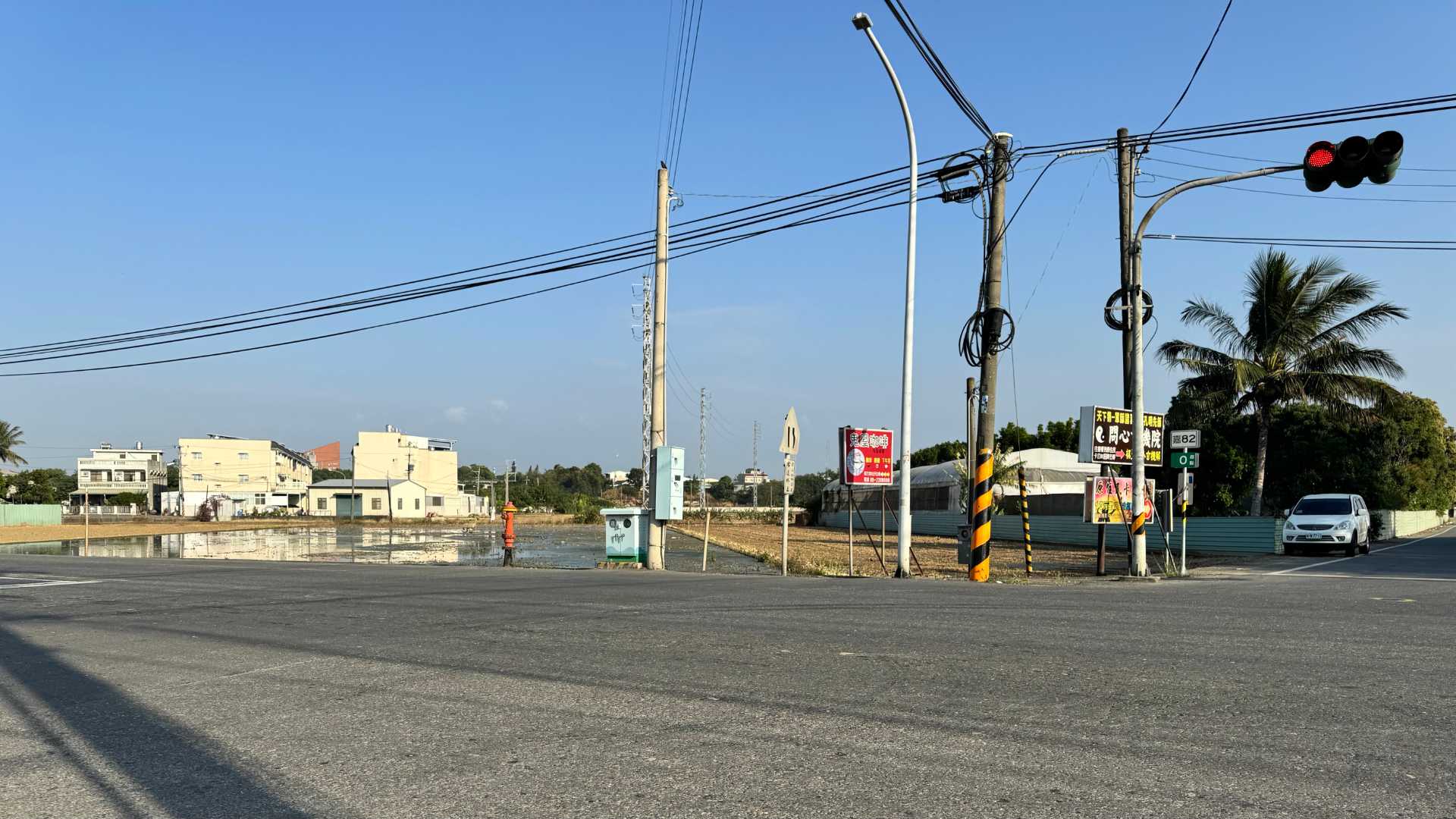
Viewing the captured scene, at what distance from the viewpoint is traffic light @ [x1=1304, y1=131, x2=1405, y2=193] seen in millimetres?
13914

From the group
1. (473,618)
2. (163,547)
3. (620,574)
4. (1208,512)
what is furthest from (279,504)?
(473,618)

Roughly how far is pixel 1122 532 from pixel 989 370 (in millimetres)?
20030

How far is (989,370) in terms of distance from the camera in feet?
64.2

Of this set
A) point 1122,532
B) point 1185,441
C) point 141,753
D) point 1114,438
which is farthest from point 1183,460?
point 141,753

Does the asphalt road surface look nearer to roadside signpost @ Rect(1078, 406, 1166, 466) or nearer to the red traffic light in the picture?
the red traffic light

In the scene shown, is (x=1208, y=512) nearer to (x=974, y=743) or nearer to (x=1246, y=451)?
(x=1246, y=451)

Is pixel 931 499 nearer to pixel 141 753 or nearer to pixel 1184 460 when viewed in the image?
pixel 1184 460

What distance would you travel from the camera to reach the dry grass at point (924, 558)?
2158 centimetres

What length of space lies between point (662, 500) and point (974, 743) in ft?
54.8

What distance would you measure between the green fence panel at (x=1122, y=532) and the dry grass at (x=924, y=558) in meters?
1.43

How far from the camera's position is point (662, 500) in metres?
21.8

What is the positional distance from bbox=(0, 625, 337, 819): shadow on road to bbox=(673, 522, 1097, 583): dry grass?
48.0 ft

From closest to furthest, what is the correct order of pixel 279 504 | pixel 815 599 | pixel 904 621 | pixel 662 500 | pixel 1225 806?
pixel 1225 806 → pixel 904 621 → pixel 815 599 → pixel 662 500 → pixel 279 504

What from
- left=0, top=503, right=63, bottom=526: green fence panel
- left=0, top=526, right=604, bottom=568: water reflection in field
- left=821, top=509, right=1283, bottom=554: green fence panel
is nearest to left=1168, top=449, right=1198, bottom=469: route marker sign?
left=821, top=509, right=1283, bottom=554: green fence panel
